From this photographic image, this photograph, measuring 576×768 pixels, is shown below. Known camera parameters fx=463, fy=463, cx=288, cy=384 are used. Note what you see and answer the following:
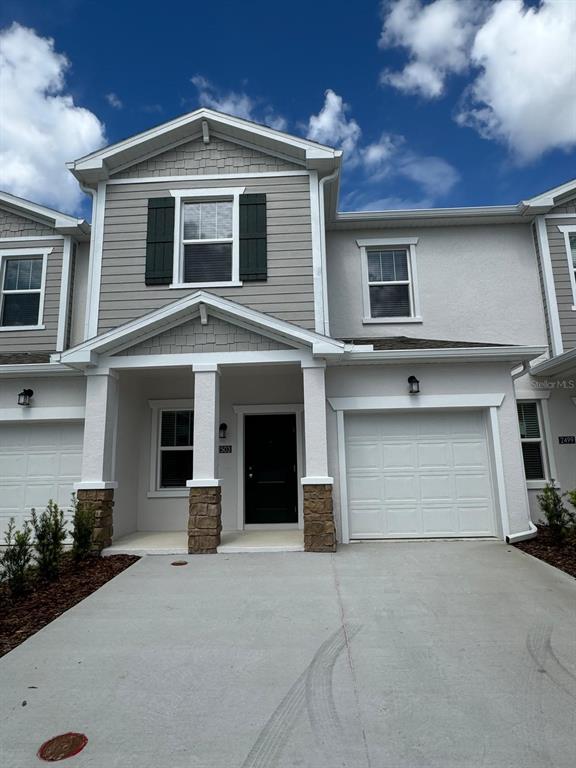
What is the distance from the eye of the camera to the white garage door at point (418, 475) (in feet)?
23.9

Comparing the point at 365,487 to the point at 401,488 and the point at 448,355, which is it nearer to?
the point at 401,488

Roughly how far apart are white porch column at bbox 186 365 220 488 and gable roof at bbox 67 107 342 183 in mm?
4187

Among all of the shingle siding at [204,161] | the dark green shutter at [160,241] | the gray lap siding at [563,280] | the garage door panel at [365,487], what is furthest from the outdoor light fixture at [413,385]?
the shingle siding at [204,161]

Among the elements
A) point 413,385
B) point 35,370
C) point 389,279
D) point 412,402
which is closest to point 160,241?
point 35,370

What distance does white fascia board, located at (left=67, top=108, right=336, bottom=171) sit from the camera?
8.07 m

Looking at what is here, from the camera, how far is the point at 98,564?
6.22m

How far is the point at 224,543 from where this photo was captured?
695 cm

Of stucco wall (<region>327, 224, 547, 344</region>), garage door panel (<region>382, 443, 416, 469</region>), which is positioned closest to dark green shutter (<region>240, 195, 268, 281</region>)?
stucco wall (<region>327, 224, 547, 344</region>)

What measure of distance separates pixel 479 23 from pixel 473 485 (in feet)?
32.0

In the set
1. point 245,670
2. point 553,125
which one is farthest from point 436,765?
point 553,125

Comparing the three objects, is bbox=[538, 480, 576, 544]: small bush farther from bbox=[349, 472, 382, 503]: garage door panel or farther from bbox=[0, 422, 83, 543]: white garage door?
bbox=[0, 422, 83, 543]: white garage door

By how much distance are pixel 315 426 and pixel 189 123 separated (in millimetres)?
5881

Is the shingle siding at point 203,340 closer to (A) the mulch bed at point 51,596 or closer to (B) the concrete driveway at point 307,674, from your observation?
(A) the mulch bed at point 51,596

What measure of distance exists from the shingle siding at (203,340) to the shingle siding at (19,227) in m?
4.40
